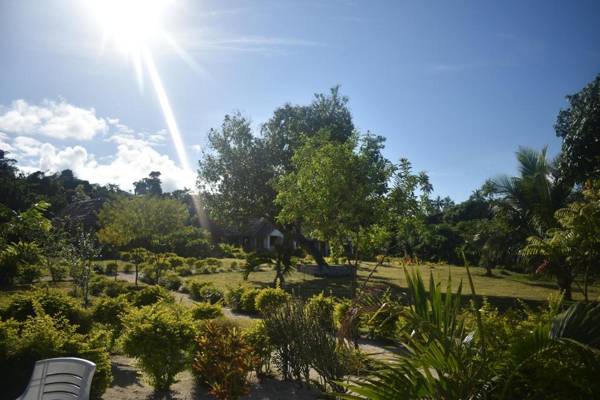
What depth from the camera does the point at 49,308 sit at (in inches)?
292

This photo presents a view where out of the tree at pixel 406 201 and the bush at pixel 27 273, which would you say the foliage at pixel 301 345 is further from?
the bush at pixel 27 273

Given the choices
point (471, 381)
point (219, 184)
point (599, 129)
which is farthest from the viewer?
→ point (219, 184)

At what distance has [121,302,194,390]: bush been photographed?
5879 millimetres

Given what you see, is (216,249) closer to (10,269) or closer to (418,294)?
(10,269)

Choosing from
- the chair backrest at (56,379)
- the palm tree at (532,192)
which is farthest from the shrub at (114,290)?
the palm tree at (532,192)

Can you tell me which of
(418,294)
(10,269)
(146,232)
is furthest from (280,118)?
(418,294)

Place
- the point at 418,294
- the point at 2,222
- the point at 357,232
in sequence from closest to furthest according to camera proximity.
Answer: the point at 418,294
the point at 2,222
the point at 357,232

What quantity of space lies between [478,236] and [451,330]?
24.4 m

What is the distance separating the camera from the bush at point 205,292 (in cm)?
1591

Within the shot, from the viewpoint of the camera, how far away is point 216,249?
129ft

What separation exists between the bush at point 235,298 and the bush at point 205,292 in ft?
3.92

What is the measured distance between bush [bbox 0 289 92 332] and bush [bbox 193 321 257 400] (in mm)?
3434

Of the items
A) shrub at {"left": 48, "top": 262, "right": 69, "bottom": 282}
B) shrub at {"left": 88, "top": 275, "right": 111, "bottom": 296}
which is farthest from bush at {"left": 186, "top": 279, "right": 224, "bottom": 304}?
shrub at {"left": 48, "top": 262, "right": 69, "bottom": 282}

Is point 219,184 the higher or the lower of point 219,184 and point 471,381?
the higher
